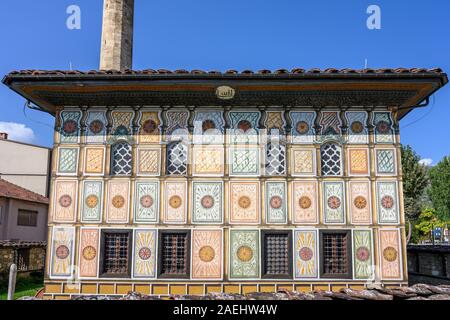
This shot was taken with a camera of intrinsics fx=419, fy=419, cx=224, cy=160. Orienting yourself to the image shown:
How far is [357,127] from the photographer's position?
828 centimetres

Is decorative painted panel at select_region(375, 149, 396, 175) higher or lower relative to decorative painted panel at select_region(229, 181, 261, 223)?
higher

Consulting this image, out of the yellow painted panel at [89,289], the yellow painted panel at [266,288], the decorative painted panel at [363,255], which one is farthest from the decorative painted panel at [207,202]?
the decorative painted panel at [363,255]

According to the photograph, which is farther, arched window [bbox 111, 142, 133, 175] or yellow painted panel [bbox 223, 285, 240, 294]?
arched window [bbox 111, 142, 133, 175]

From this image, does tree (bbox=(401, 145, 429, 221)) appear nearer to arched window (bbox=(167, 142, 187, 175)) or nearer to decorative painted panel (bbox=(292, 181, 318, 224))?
decorative painted panel (bbox=(292, 181, 318, 224))

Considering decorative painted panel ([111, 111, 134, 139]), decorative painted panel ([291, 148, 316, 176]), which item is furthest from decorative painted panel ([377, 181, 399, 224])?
decorative painted panel ([111, 111, 134, 139])

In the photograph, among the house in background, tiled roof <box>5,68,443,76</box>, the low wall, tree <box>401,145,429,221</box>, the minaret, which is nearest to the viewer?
tiled roof <box>5,68,443,76</box>

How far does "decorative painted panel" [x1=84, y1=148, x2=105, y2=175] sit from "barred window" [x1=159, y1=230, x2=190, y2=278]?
70.3 inches

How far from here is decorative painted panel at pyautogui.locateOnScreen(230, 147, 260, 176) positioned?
8.16m

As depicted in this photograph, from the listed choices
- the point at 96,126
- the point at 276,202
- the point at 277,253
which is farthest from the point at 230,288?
the point at 96,126

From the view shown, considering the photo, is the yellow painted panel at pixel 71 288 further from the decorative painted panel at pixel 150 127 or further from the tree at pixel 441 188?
the tree at pixel 441 188

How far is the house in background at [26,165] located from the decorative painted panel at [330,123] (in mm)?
19222

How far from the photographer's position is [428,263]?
34.1 ft

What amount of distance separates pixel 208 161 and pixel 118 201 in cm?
190
